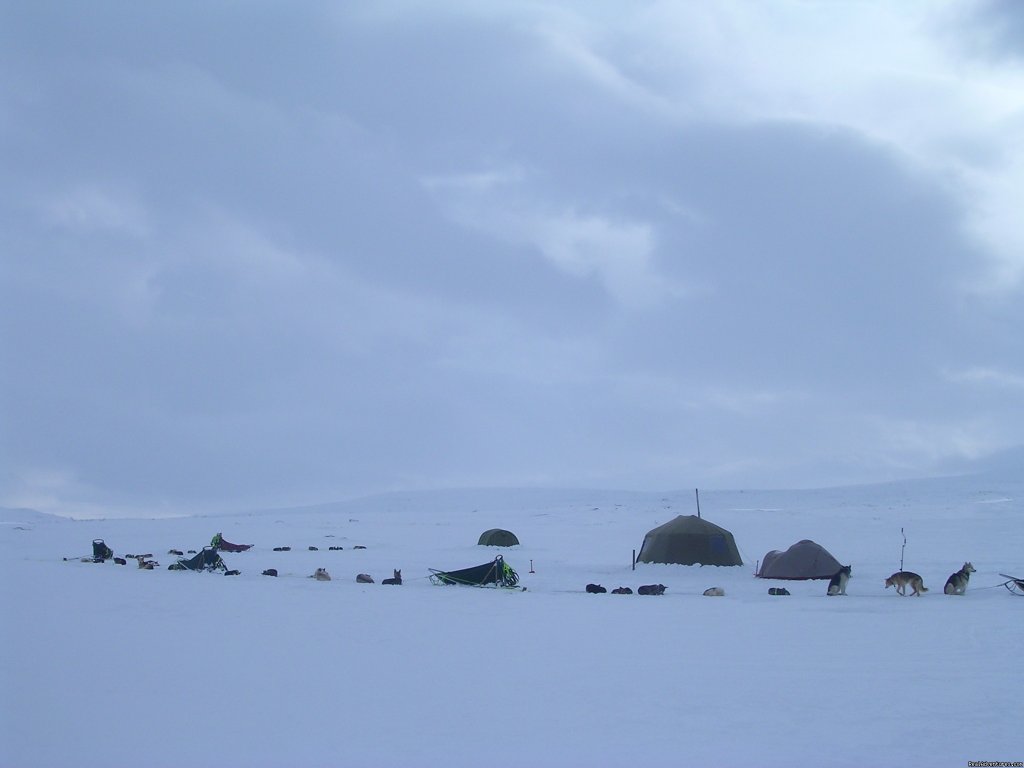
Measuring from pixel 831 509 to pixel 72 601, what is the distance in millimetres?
52767

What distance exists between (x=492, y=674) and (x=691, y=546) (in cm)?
1750

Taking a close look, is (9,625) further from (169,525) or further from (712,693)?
(169,525)

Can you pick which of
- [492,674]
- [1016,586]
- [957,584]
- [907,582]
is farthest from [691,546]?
[492,674]

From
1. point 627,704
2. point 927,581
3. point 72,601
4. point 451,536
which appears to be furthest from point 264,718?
point 451,536

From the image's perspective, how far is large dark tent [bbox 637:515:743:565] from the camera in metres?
28.2

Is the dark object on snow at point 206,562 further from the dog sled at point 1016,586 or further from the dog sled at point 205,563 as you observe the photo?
the dog sled at point 1016,586

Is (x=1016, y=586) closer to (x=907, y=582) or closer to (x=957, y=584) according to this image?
(x=957, y=584)

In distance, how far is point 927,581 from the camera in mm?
23750

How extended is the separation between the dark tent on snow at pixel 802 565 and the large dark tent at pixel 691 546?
6.99 ft

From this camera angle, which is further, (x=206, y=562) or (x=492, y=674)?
(x=206, y=562)

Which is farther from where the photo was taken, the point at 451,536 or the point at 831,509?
the point at 831,509

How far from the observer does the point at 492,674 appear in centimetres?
1193

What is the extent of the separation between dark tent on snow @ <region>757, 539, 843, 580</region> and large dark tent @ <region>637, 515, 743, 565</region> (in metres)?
2.13

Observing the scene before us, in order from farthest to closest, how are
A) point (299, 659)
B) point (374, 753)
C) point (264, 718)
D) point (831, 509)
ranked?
point (831, 509), point (299, 659), point (264, 718), point (374, 753)
